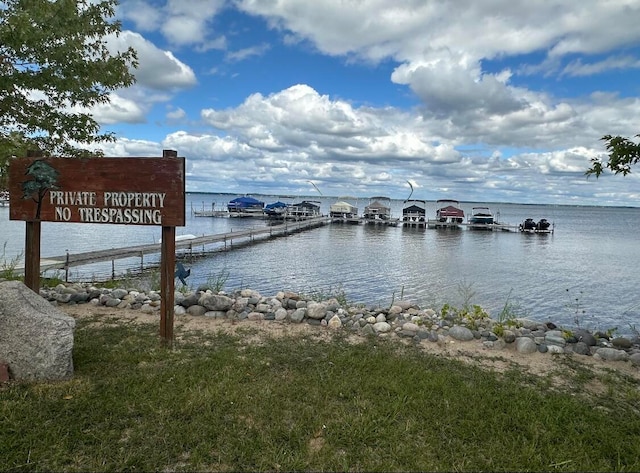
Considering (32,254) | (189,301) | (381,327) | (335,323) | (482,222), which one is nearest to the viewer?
(32,254)

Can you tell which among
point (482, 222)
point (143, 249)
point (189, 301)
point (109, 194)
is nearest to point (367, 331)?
point (189, 301)

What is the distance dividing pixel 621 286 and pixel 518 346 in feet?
49.6

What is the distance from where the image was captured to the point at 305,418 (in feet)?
11.0

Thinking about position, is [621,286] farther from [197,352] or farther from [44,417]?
[44,417]

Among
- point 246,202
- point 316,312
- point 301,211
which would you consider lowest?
point 316,312

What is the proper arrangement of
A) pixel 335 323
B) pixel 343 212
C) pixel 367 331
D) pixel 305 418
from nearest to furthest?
pixel 305 418, pixel 367 331, pixel 335 323, pixel 343 212

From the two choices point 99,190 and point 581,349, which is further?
point 581,349

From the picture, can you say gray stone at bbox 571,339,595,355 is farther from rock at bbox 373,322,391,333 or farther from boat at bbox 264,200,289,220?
boat at bbox 264,200,289,220

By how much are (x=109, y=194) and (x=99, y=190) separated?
0.48ft

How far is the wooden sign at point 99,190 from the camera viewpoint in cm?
486

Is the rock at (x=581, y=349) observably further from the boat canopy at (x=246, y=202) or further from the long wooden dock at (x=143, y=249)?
the boat canopy at (x=246, y=202)

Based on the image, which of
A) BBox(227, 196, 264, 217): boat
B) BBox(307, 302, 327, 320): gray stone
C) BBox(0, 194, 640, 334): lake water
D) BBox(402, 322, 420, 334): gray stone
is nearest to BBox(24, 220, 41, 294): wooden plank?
BBox(307, 302, 327, 320): gray stone

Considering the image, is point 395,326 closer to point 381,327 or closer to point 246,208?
point 381,327

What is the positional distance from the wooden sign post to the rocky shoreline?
6.10 ft
